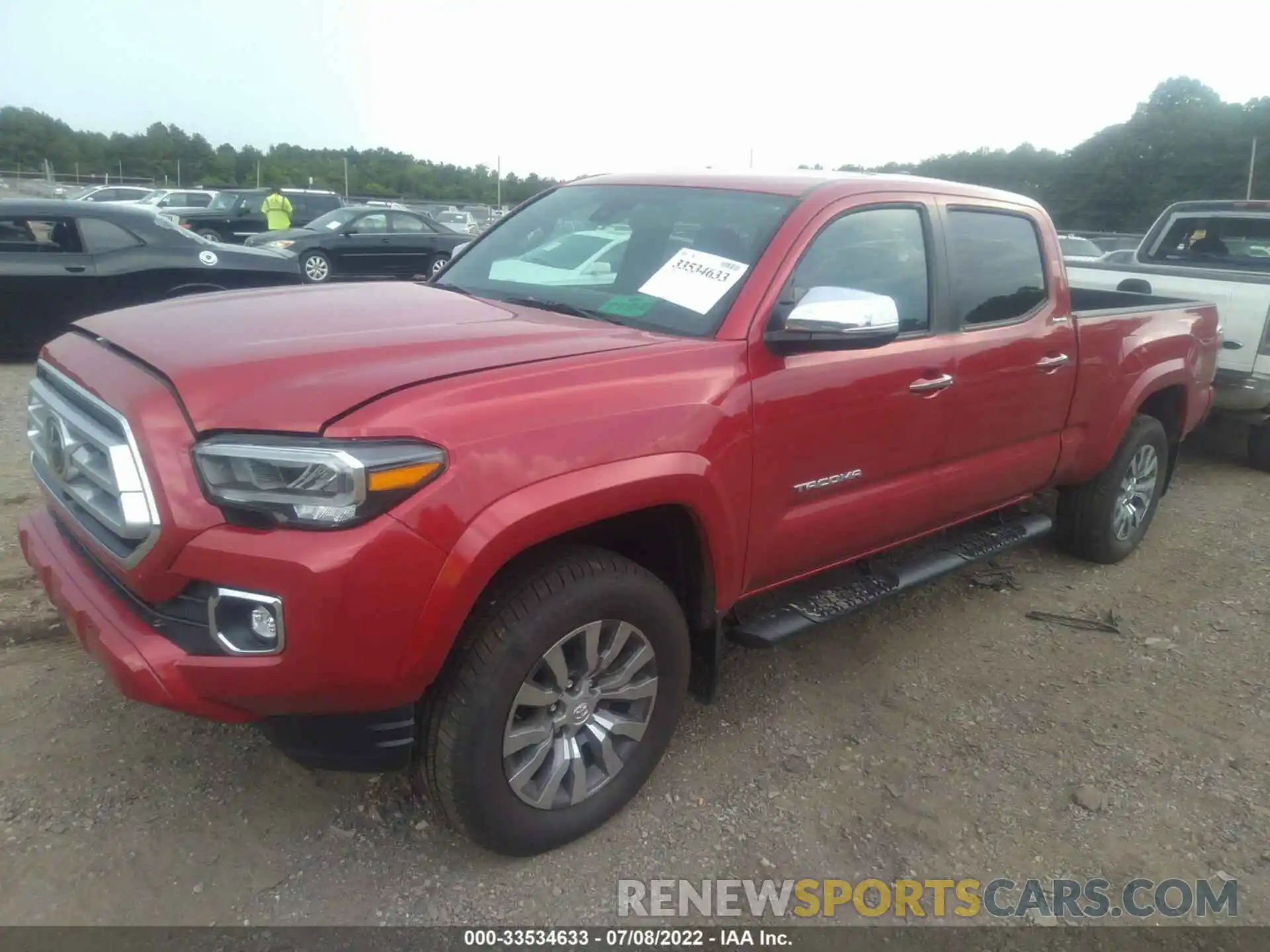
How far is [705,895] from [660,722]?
501mm

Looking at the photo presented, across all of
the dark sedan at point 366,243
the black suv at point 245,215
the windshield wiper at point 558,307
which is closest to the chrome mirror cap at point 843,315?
the windshield wiper at point 558,307

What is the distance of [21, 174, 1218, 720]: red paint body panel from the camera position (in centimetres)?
219

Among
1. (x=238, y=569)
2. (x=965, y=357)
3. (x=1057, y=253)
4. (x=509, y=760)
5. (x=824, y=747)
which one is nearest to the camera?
(x=238, y=569)

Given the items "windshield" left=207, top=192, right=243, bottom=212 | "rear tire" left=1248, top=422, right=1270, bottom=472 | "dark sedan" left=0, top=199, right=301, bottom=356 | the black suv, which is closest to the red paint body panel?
"rear tire" left=1248, top=422, right=1270, bottom=472

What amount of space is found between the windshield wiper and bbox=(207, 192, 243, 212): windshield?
69.3 feet

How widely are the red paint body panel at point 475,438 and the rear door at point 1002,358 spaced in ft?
0.08

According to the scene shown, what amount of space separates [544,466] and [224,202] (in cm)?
2475

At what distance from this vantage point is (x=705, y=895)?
2666mm

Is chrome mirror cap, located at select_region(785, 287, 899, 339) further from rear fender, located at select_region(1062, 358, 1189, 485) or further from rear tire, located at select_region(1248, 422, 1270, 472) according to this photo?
rear tire, located at select_region(1248, 422, 1270, 472)

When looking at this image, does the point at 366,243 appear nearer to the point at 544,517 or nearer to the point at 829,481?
the point at 829,481

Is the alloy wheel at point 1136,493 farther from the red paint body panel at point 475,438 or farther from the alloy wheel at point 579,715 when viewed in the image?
the alloy wheel at point 579,715

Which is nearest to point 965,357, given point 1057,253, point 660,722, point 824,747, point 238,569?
point 1057,253
